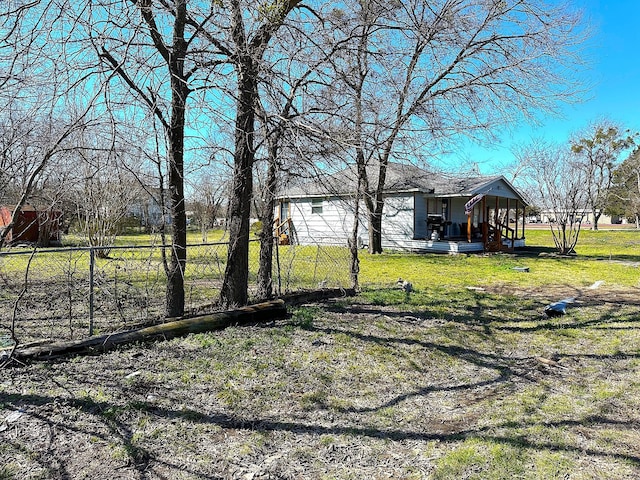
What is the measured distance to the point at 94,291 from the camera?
24.3 ft

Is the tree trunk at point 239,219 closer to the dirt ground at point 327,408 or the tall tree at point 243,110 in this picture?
the tall tree at point 243,110

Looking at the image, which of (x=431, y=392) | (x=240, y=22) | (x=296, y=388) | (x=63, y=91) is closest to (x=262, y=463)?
(x=296, y=388)

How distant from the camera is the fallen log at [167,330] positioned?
375 centimetres

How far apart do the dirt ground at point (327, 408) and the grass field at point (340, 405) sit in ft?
0.04

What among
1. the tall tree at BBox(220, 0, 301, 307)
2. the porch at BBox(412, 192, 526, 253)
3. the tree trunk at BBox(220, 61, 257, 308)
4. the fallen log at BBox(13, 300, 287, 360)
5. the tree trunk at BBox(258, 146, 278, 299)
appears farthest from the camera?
the porch at BBox(412, 192, 526, 253)

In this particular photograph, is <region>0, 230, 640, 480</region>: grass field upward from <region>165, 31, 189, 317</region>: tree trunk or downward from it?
downward

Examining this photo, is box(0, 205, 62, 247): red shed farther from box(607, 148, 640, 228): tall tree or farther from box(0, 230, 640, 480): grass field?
box(607, 148, 640, 228): tall tree

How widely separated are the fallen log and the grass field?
107 mm

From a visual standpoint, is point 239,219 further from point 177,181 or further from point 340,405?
point 340,405

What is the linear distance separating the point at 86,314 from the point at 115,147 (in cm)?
276

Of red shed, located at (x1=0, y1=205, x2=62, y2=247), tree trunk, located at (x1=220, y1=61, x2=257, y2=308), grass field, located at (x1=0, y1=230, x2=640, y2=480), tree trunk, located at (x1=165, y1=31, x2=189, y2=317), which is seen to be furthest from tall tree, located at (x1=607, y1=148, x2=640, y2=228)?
tree trunk, located at (x1=165, y1=31, x2=189, y2=317)

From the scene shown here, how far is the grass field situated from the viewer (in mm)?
2527

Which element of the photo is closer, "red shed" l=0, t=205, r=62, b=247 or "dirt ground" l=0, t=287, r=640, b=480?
"dirt ground" l=0, t=287, r=640, b=480

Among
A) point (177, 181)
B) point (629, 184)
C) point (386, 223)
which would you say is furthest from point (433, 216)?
point (629, 184)
